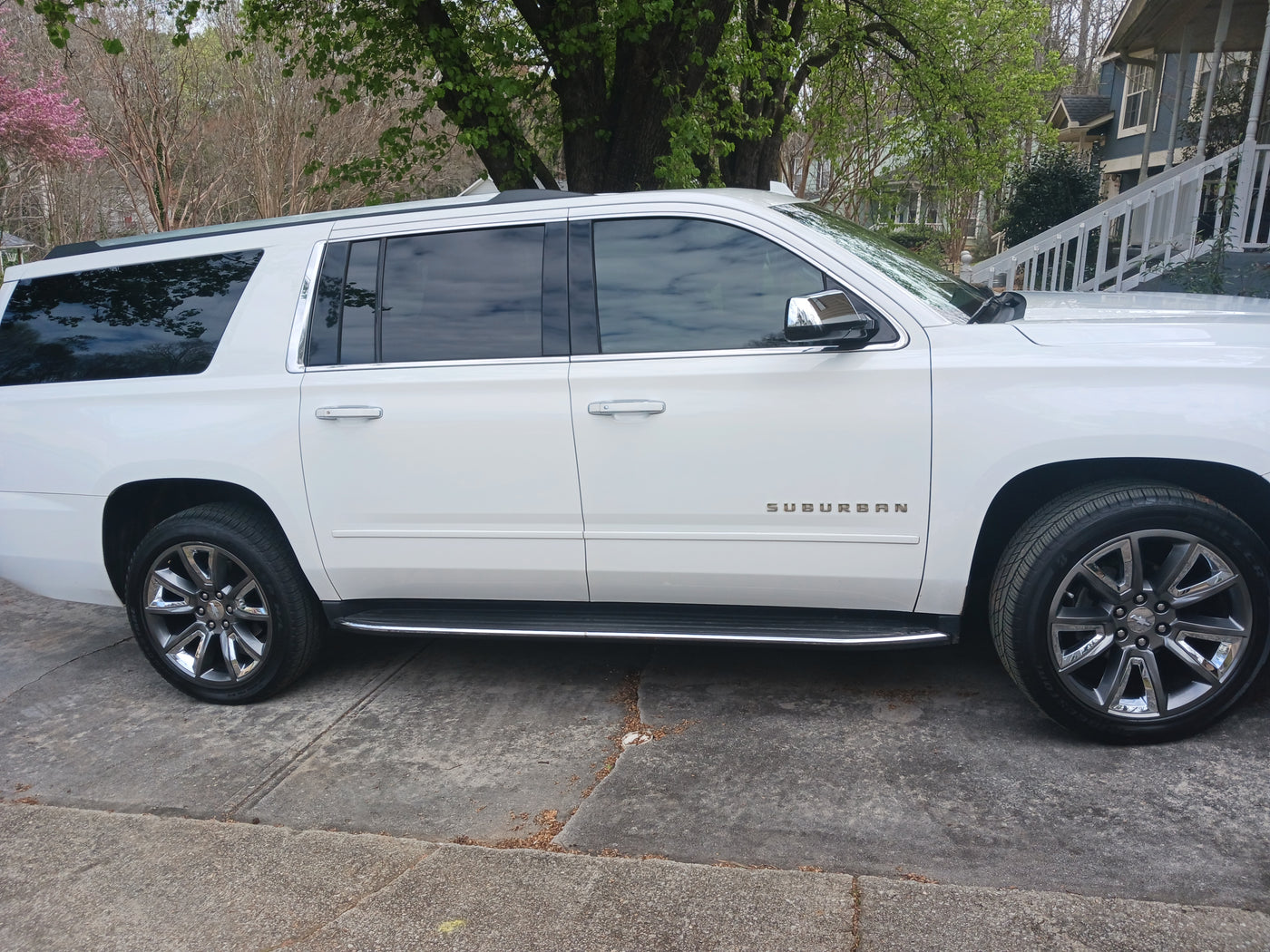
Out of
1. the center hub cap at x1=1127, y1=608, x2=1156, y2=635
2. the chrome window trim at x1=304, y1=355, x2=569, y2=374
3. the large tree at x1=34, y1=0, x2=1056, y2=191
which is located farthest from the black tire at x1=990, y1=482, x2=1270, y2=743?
the large tree at x1=34, y1=0, x2=1056, y2=191

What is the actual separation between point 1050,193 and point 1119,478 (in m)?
16.5

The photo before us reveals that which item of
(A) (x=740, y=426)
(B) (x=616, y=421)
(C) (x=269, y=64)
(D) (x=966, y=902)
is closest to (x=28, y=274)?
(B) (x=616, y=421)

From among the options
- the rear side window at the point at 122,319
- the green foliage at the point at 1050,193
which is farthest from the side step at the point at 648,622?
the green foliage at the point at 1050,193

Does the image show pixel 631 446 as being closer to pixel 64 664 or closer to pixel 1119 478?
pixel 1119 478

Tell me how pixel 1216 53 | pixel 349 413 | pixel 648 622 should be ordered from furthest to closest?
pixel 1216 53, pixel 349 413, pixel 648 622

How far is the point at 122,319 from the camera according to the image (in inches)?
172

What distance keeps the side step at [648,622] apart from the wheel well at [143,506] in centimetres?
65

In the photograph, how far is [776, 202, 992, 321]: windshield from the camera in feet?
12.5

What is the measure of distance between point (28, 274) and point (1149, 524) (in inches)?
181

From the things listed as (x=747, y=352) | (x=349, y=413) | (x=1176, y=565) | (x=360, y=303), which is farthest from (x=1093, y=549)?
(x=360, y=303)

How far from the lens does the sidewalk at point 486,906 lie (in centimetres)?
258

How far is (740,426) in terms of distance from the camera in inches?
142

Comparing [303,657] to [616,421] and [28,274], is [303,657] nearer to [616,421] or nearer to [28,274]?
[616,421]

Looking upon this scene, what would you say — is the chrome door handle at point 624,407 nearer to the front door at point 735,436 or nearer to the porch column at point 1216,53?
the front door at point 735,436
